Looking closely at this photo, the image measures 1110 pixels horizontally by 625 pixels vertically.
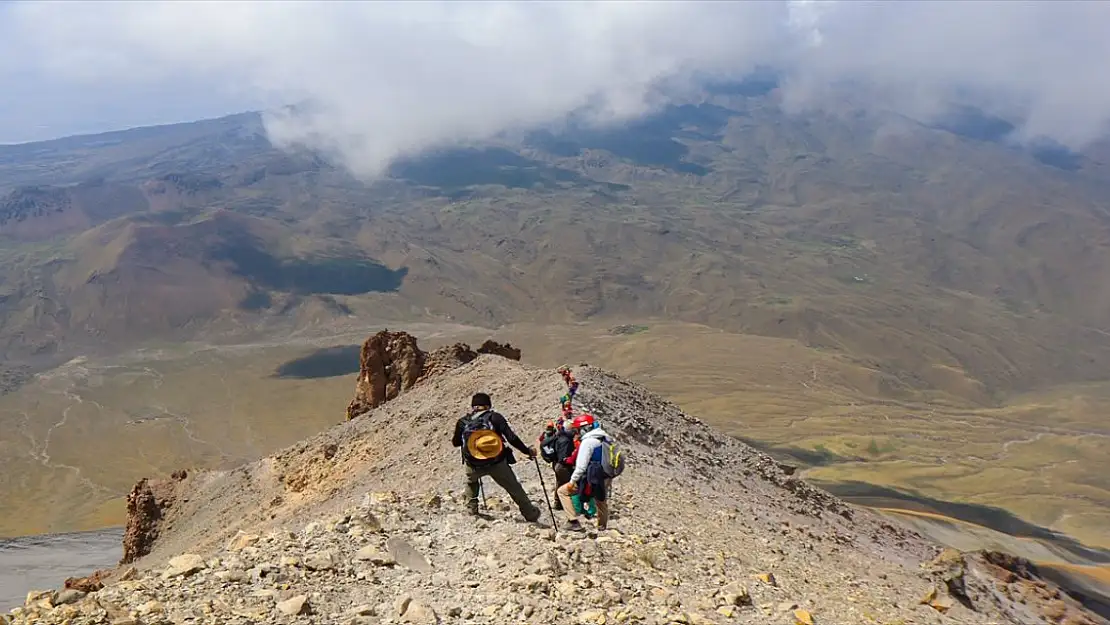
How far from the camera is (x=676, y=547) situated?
1063 centimetres

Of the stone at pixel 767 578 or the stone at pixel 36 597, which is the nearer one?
the stone at pixel 36 597

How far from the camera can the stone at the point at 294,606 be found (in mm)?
7043

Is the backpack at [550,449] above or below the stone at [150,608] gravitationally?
above

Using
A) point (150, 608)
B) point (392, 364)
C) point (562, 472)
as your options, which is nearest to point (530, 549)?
point (562, 472)

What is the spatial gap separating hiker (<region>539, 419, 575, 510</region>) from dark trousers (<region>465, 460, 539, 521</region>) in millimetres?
645

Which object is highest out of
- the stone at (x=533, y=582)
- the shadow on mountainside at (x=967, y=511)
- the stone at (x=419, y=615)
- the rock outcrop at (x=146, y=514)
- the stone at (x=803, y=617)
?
the stone at (x=533, y=582)

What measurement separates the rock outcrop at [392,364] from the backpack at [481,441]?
780 inches

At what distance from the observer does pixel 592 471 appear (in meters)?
10.1

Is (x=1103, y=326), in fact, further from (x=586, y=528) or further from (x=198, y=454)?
(x=586, y=528)

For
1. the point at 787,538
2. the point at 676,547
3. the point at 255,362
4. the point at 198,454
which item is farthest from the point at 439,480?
the point at 255,362

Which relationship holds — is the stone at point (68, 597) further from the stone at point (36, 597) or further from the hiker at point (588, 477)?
the hiker at point (588, 477)

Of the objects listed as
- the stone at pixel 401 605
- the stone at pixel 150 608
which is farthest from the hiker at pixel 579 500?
the stone at pixel 150 608

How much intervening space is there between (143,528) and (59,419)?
94.0 metres

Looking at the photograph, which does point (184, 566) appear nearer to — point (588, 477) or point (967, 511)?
point (588, 477)
